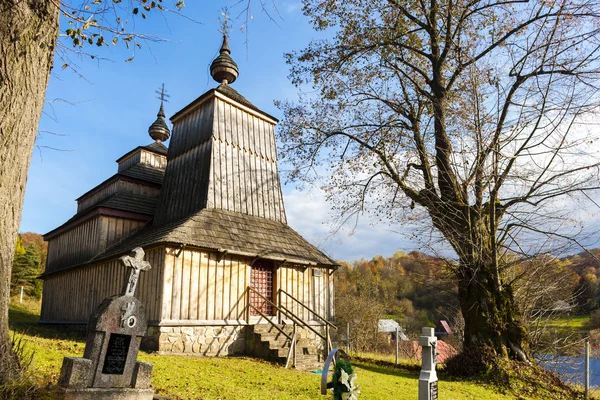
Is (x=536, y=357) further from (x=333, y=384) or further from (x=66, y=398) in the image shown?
(x=66, y=398)

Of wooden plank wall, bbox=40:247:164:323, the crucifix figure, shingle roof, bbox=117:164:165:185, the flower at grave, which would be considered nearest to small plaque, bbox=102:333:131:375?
the crucifix figure

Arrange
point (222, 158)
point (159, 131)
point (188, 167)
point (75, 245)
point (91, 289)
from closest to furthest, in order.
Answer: point (91, 289), point (222, 158), point (188, 167), point (75, 245), point (159, 131)

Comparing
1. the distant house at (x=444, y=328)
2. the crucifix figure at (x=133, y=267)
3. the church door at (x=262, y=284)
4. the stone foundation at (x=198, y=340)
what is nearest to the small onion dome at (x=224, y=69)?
the church door at (x=262, y=284)

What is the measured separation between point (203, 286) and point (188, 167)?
632 centimetres

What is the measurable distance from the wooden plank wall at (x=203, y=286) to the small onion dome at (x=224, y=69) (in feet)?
31.5

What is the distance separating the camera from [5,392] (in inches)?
193

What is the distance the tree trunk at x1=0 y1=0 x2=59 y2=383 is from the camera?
5.20 m

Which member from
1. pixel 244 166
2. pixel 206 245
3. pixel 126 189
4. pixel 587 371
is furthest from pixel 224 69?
pixel 587 371

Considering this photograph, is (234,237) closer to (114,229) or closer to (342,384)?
(114,229)

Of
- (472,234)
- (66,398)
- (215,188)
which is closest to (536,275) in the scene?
(472,234)

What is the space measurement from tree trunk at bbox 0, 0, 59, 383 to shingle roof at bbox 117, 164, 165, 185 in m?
15.6

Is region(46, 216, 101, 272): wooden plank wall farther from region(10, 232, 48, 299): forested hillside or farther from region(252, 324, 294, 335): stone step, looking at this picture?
region(10, 232, 48, 299): forested hillside

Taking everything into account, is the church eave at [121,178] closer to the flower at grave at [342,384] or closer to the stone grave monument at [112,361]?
the stone grave monument at [112,361]

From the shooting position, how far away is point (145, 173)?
21750 mm
